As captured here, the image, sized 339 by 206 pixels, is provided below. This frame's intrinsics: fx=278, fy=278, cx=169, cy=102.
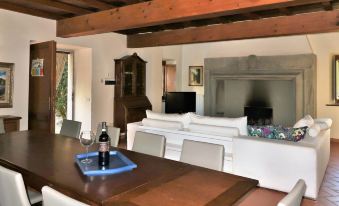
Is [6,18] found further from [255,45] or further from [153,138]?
[255,45]

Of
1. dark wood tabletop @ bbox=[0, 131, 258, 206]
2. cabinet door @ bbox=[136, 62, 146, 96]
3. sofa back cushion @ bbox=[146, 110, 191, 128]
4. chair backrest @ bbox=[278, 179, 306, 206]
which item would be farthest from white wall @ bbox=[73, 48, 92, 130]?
chair backrest @ bbox=[278, 179, 306, 206]

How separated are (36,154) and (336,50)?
652cm

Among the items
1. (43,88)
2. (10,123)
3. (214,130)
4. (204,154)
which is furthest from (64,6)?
(204,154)

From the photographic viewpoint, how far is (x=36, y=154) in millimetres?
2133

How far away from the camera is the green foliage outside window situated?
629 centimetres

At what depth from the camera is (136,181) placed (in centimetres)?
158

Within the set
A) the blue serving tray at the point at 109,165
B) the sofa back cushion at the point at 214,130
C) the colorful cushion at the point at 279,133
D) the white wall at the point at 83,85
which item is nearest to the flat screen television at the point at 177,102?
the white wall at the point at 83,85

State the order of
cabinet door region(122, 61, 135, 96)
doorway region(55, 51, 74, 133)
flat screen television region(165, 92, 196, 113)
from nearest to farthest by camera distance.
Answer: doorway region(55, 51, 74, 133)
cabinet door region(122, 61, 135, 96)
flat screen television region(165, 92, 196, 113)

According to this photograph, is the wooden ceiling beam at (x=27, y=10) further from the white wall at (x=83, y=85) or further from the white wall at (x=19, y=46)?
the white wall at (x=83, y=85)

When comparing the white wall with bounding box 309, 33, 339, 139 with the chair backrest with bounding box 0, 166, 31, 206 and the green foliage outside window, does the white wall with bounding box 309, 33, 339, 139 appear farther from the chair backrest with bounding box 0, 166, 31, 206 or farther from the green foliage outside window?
the chair backrest with bounding box 0, 166, 31, 206

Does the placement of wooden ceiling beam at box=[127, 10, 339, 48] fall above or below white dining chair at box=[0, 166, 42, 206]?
above

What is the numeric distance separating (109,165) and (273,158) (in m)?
2.17

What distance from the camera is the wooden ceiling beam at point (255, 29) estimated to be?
14.5ft

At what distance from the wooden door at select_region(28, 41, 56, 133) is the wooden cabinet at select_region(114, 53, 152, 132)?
2.03 meters
